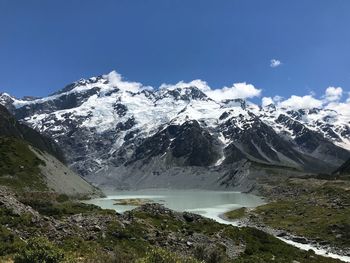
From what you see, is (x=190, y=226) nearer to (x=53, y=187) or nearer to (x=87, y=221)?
(x=87, y=221)

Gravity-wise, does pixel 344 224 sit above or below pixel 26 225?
below

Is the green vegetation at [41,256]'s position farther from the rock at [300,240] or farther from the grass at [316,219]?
the rock at [300,240]

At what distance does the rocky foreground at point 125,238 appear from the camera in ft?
129

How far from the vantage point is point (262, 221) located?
131 meters

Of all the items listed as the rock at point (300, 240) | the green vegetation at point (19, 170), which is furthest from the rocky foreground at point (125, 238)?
the green vegetation at point (19, 170)

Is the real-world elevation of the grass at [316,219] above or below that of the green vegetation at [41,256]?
below

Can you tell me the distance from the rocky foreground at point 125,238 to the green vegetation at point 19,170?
84.8 meters

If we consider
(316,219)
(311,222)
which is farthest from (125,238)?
(316,219)

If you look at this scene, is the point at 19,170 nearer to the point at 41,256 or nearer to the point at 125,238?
the point at 125,238

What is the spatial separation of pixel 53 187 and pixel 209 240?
124 metres

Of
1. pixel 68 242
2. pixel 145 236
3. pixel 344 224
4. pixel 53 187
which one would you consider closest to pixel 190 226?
pixel 145 236

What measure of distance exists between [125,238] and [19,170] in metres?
127

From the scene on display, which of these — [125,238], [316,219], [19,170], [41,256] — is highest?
[19,170]

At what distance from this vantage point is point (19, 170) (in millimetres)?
173625
